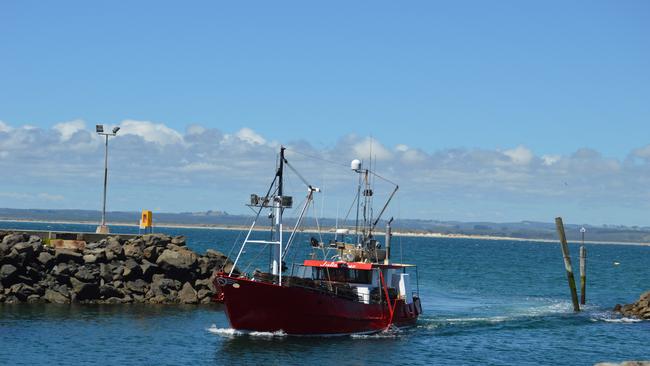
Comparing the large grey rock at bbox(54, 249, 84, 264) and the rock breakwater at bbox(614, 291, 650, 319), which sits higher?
the large grey rock at bbox(54, 249, 84, 264)

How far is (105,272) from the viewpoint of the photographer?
55406 mm

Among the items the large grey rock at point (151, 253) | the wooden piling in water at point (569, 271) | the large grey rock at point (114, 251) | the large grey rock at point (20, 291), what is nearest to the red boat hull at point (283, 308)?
the large grey rock at point (20, 291)

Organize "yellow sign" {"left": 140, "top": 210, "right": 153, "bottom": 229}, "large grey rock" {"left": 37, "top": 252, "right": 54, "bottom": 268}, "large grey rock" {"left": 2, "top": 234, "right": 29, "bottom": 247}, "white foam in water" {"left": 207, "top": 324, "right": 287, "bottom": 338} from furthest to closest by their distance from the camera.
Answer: "yellow sign" {"left": 140, "top": 210, "right": 153, "bottom": 229}
"large grey rock" {"left": 2, "top": 234, "right": 29, "bottom": 247}
"large grey rock" {"left": 37, "top": 252, "right": 54, "bottom": 268}
"white foam in water" {"left": 207, "top": 324, "right": 287, "bottom": 338}

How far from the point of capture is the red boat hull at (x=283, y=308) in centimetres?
4300

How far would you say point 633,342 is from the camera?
47.6 meters

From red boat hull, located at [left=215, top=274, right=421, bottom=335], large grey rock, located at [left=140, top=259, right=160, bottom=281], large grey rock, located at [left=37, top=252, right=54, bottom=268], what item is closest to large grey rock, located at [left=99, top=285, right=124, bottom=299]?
large grey rock, located at [left=140, top=259, right=160, bottom=281]

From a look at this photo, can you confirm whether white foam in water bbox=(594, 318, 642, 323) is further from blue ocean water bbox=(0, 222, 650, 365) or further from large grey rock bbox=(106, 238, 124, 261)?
large grey rock bbox=(106, 238, 124, 261)

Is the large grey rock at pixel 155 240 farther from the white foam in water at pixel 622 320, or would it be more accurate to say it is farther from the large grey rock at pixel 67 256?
the white foam in water at pixel 622 320

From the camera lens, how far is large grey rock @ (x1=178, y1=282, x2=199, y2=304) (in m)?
55.6

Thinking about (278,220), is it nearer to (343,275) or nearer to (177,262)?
(343,275)

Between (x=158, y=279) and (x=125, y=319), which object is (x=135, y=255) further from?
(x=125, y=319)

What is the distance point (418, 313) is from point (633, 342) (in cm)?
1179

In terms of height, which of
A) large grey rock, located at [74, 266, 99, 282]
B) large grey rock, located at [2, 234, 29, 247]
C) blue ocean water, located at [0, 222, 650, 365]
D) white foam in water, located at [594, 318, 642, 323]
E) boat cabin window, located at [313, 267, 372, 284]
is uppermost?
large grey rock, located at [2, 234, 29, 247]

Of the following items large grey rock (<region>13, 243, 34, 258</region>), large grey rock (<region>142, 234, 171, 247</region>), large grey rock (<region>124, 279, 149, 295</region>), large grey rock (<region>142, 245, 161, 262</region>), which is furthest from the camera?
large grey rock (<region>142, 234, 171, 247</region>)
